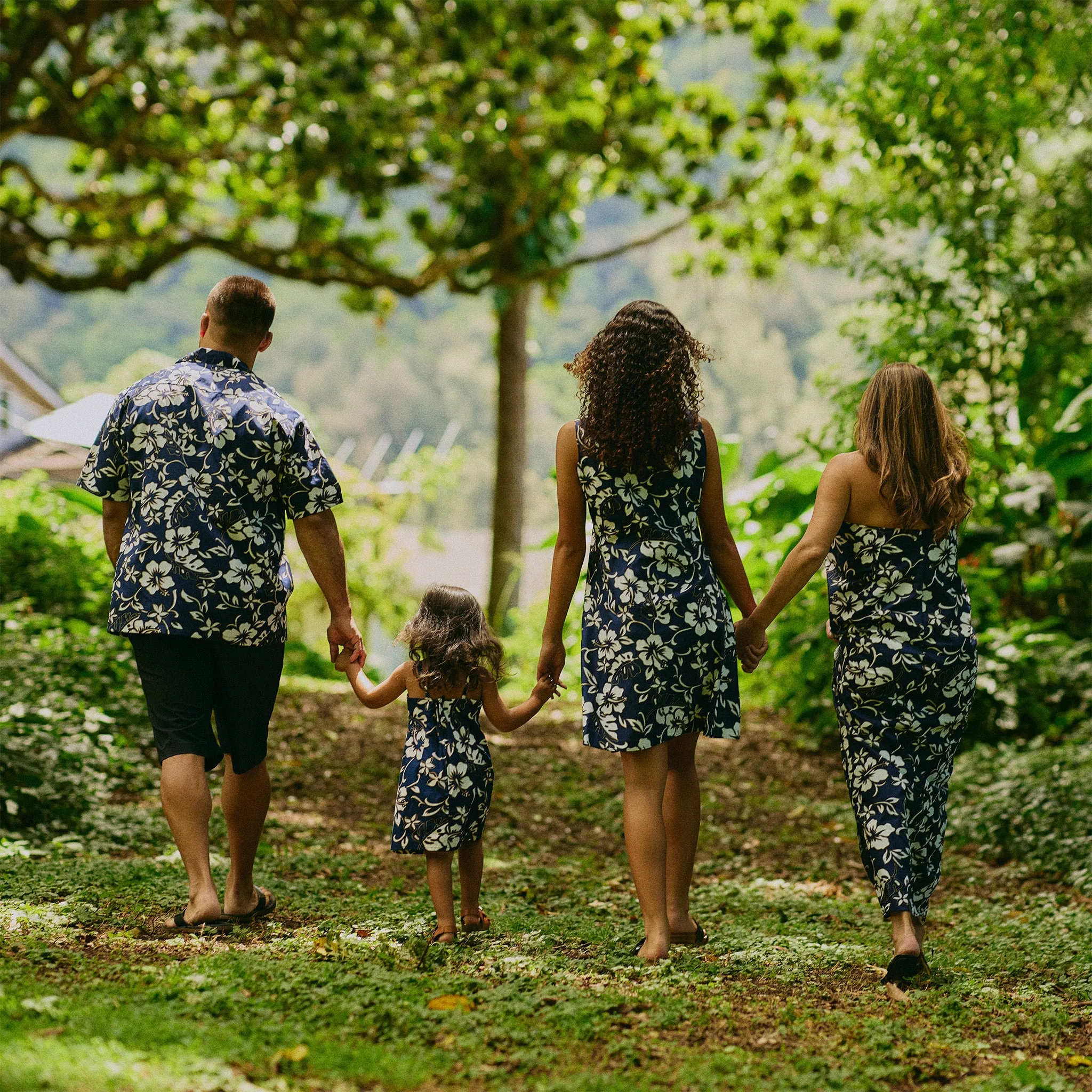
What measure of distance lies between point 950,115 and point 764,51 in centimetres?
433

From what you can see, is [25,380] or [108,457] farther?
[25,380]

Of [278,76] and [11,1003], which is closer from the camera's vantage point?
[11,1003]

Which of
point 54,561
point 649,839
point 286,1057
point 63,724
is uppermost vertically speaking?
point 54,561

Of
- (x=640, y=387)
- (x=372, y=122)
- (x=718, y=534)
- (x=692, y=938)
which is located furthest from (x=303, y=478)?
(x=372, y=122)

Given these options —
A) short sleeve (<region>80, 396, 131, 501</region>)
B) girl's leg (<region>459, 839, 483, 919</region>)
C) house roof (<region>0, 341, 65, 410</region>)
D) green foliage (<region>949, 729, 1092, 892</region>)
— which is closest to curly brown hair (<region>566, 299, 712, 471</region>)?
girl's leg (<region>459, 839, 483, 919</region>)

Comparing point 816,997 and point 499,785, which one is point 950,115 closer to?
point 499,785

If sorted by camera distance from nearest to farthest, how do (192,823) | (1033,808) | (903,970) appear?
(903,970) < (192,823) < (1033,808)

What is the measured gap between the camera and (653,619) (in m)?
3.58

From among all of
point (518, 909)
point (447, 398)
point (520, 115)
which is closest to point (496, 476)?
point (520, 115)

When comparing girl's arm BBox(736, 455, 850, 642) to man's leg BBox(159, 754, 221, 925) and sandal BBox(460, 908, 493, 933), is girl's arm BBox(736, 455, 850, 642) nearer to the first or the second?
sandal BBox(460, 908, 493, 933)

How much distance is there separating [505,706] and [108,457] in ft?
4.79

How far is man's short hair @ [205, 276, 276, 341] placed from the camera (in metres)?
3.84

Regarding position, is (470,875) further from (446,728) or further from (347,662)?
(347,662)

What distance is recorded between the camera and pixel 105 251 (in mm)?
13656
